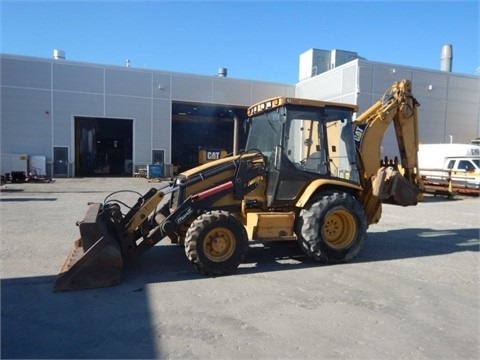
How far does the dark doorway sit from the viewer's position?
32.0 meters

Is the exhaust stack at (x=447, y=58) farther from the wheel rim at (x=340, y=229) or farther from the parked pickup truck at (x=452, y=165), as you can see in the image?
the wheel rim at (x=340, y=229)

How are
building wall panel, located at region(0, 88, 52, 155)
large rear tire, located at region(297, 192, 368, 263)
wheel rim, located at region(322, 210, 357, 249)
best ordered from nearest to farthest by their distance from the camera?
large rear tire, located at region(297, 192, 368, 263)
wheel rim, located at region(322, 210, 357, 249)
building wall panel, located at region(0, 88, 52, 155)

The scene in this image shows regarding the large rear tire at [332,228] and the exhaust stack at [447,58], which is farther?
the exhaust stack at [447,58]

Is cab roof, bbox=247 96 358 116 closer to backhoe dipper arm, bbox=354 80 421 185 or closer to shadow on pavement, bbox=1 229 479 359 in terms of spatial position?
backhoe dipper arm, bbox=354 80 421 185

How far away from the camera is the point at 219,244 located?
5797 millimetres

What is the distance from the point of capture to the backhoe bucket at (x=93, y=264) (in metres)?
5.09

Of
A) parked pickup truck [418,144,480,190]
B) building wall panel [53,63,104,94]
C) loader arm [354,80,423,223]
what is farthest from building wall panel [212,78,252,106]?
loader arm [354,80,423,223]

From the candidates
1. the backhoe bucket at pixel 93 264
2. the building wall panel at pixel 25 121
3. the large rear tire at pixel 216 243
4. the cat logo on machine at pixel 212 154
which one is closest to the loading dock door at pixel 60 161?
the building wall panel at pixel 25 121

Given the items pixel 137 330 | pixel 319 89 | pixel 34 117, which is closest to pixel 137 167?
pixel 34 117

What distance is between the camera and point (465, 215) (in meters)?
12.7

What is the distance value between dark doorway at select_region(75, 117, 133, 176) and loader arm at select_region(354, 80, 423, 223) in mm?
25534

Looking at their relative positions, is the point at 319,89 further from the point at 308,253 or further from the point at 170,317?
the point at 170,317

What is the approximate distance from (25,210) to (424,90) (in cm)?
2571

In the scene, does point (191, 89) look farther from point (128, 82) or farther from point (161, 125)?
point (128, 82)
